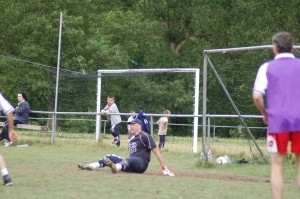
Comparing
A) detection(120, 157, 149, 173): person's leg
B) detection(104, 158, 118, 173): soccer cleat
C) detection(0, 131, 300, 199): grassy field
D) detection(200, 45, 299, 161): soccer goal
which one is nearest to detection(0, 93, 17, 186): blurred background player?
detection(0, 131, 300, 199): grassy field

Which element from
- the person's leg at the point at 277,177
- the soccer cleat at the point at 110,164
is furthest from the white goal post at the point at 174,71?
the person's leg at the point at 277,177

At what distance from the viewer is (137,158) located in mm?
13531

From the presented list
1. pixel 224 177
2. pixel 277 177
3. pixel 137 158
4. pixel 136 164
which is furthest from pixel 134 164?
pixel 277 177

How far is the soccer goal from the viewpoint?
16.2 metres

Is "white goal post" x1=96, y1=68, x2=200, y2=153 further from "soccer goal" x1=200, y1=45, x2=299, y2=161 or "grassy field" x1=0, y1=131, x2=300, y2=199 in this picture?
Answer: "grassy field" x1=0, y1=131, x2=300, y2=199

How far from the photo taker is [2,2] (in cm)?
4662

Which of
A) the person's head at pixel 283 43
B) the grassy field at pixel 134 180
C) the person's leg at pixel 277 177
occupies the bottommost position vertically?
the grassy field at pixel 134 180

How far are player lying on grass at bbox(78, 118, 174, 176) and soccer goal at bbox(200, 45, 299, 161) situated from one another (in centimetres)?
249

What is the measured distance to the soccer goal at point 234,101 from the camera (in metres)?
16.2

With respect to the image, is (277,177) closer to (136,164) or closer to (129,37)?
(136,164)

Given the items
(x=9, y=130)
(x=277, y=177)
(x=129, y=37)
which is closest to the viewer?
(x=277, y=177)

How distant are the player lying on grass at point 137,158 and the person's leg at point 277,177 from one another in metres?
5.57

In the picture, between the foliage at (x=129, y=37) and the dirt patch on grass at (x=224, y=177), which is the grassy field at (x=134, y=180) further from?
the foliage at (x=129, y=37)

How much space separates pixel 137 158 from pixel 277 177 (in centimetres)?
600
